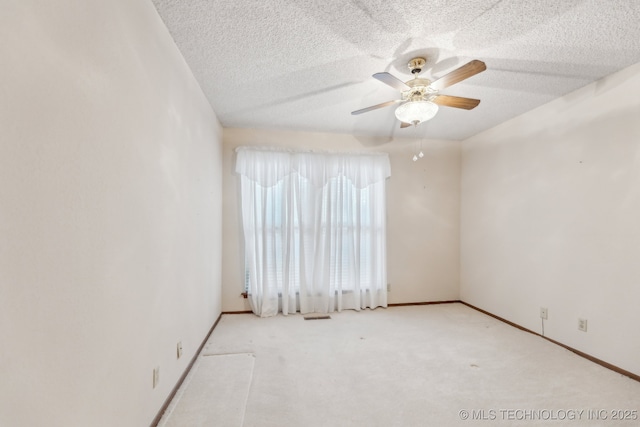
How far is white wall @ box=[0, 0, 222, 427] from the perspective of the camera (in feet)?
2.60

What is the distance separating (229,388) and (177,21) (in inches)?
98.6

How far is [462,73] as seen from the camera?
6.07 feet

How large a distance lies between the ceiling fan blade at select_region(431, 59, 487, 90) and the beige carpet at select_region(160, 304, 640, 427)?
2.18 m

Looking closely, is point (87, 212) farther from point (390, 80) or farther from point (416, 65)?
point (416, 65)

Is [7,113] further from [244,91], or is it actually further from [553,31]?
[553,31]

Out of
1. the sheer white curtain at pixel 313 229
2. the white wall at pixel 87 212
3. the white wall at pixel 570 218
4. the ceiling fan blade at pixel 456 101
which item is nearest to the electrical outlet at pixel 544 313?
the white wall at pixel 570 218

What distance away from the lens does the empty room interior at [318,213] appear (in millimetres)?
971

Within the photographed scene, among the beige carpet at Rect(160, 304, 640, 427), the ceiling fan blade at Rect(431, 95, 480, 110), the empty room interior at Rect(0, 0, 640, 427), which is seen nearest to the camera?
the empty room interior at Rect(0, 0, 640, 427)

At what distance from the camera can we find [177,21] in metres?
1.77

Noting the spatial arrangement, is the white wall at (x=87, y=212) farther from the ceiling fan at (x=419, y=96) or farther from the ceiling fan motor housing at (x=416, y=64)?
the ceiling fan motor housing at (x=416, y=64)

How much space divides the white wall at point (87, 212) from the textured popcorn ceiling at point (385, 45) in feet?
1.34

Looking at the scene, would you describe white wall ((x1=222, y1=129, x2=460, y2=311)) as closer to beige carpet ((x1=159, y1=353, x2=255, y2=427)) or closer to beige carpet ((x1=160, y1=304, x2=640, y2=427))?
beige carpet ((x1=160, y1=304, x2=640, y2=427))

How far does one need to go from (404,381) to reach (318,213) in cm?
220

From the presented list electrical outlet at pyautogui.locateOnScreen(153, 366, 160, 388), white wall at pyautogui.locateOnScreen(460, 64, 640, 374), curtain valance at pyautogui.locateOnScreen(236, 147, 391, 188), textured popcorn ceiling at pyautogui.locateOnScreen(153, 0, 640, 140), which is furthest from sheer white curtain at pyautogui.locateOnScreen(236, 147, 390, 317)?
electrical outlet at pyautogui.locateOnScreen(153, 366, 160, 388)
